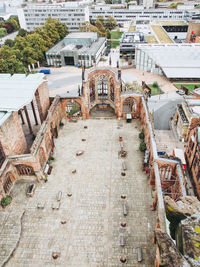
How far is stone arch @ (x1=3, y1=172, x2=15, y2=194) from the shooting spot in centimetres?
2786

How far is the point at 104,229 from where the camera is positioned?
24.3 metres

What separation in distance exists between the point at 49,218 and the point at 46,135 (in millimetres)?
12248

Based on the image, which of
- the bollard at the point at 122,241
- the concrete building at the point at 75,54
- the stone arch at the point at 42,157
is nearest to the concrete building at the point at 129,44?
the concrete building at the point at 75,54

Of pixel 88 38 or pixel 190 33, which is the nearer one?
pixel 88 38

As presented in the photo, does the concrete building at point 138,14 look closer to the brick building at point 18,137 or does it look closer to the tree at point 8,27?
the tree at point 8,27

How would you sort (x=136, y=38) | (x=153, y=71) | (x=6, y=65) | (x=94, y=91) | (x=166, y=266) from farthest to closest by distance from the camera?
(x=136, y=38) → (x=153, y=71) → (x=6, y=65) → (x=94, y=91) → (x=166, y=266)

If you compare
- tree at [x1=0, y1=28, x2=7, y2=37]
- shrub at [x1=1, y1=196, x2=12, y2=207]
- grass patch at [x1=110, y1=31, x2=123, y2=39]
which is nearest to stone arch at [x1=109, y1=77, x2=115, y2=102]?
shrub at [x1=1, y1=196, x2=12, y2=207]

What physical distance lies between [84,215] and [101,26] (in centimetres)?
12160

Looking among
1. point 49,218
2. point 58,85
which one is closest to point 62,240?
point 49,218

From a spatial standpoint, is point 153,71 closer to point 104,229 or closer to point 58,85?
point 58,85

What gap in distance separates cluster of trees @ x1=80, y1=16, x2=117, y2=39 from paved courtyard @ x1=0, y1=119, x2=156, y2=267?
93.8m

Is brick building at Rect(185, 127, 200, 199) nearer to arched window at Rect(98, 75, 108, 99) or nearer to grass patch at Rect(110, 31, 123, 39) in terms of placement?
arched window at Rect(98, 75, 108, 99)

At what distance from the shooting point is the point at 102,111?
43781 millimetres

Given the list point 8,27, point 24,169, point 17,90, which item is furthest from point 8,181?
point 8,27
